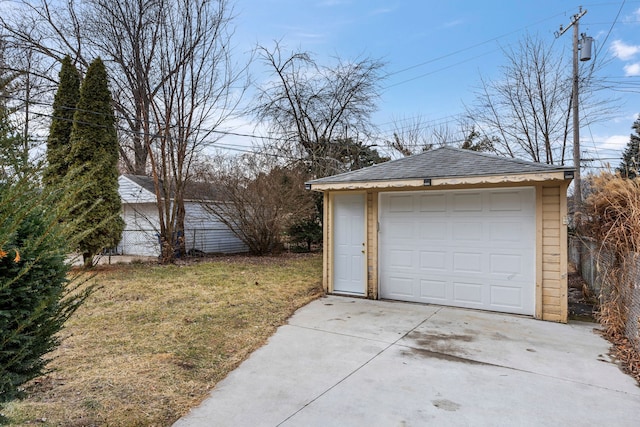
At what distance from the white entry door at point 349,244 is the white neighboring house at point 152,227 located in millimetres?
6900

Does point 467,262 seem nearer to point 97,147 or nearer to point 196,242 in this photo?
point 97,147

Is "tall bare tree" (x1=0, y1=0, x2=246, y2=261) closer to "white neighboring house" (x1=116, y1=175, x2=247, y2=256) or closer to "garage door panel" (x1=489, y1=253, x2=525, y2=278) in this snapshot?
"white neighboring house" (x1=116, y1=175, x2=247, y2=256)

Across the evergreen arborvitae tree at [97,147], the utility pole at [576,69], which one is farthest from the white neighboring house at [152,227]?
the utility pole at [576,69]

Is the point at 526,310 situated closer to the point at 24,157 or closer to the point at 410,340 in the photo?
the point at 410,340

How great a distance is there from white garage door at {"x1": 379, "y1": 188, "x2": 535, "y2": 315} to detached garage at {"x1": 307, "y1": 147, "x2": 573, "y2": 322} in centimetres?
2

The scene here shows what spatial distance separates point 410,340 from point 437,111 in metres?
13.3

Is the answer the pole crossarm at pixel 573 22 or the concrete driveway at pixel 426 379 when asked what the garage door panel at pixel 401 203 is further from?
the pole crossarm at pixel 573 22

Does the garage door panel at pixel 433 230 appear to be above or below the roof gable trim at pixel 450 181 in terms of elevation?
below

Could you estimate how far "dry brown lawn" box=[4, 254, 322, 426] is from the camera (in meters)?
2.78

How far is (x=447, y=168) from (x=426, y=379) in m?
3.58

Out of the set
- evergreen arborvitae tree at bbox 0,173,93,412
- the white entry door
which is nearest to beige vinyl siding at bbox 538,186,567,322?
the white entry door

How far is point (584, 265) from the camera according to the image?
7.84 metres

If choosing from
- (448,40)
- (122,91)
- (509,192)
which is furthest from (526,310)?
(122,91)

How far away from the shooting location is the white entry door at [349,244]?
6852 millimetres
